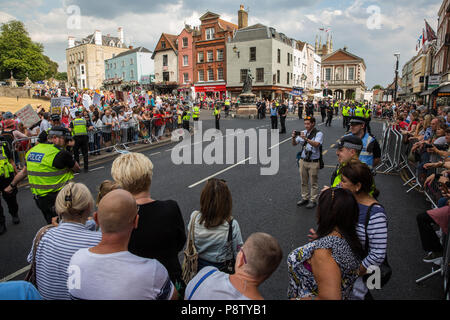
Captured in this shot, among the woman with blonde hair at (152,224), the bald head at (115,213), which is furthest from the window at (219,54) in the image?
the bald head at (115,213)

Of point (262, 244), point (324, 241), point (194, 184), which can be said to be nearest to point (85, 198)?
point (262, 244)

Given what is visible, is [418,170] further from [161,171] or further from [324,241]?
[161,171]

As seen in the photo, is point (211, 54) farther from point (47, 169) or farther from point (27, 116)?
point (47, 169)

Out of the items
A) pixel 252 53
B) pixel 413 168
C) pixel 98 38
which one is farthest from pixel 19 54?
pixel 413 168

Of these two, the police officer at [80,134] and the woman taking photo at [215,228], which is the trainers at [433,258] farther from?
the police officer at [80,134]

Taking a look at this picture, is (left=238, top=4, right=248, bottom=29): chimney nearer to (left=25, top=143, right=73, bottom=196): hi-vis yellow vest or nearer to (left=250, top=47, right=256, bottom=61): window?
(left=250, top=47, right=256, bottom=61): window

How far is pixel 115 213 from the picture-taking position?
6.16ft

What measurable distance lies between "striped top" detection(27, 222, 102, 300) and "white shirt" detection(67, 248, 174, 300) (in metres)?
0.50

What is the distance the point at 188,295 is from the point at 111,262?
1.72 feet

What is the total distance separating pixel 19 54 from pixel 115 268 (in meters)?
68.4

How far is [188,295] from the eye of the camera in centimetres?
184

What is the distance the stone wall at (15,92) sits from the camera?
133ft

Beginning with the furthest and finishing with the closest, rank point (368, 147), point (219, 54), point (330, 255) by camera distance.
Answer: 1. point (219, 54)
2. point (368, 147)
3. point (330, 255)

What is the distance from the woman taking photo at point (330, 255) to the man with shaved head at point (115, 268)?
3.35 ft
